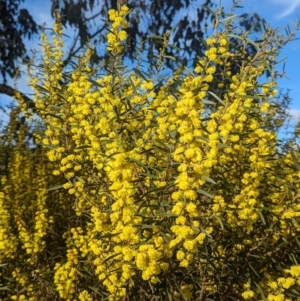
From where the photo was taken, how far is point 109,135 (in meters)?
2.85

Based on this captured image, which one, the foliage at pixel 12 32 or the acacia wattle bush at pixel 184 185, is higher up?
the foliage at pixel 12 32

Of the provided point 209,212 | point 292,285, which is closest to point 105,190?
point 209,212

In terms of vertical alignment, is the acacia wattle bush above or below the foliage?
below

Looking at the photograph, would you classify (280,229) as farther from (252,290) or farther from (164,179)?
(164,179)

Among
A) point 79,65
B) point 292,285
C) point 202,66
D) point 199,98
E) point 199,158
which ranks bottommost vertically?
point 292,285

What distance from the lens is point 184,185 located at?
2.34 m

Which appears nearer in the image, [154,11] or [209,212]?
[209,212]

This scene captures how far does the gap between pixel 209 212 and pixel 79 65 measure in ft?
4.95

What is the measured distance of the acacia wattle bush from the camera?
2.49 metres

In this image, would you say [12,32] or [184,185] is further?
[12,32]

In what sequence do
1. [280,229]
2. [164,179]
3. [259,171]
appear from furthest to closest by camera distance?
[280,229] → [259,171] → [164,179]

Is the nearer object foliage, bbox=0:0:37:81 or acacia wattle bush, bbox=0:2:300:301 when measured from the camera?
acacia wattle bush, bbox=0:2:300:301

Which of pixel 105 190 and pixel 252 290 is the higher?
pixel 105 190

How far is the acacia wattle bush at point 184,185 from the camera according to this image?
2490mm
